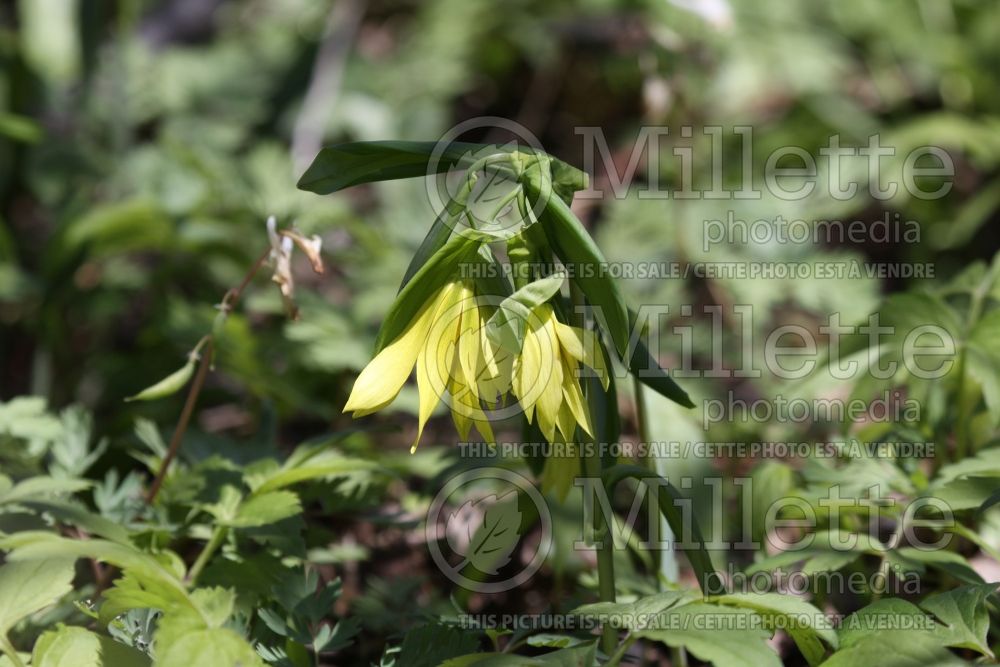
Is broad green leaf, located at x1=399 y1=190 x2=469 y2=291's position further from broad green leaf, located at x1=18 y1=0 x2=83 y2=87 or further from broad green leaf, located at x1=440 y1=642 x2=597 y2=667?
broad green leaf, located at x1=18 y1=0 x2=83 y2=87

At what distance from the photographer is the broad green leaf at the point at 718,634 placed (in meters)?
0.93

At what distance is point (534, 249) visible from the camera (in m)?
1.11

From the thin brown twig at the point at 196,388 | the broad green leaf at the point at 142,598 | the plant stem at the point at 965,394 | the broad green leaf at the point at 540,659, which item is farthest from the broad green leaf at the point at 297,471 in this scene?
the plant stem at the point at 965,394

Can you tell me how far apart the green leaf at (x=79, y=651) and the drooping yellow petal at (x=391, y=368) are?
399 mm

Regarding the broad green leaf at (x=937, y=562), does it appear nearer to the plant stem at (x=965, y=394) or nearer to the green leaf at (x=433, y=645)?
the plant stem at (x=965, y=394)

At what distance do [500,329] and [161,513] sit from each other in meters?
0.67

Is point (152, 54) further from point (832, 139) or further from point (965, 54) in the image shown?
point (965, 54)

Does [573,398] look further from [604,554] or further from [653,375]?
[604,554]

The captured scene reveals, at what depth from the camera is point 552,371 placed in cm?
103

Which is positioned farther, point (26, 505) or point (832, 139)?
point (832, 139)

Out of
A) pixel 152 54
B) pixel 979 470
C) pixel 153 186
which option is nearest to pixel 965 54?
pixel 979 470

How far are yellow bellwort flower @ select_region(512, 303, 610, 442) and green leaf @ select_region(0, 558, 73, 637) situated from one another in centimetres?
59

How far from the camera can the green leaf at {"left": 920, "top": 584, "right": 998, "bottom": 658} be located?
1.01 meters

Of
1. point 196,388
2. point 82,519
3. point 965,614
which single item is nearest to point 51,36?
point 196,388
